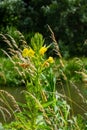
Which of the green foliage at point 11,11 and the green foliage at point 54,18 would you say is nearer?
the green foliage at point 54,18

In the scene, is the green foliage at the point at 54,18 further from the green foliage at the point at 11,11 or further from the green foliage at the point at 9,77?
the green foliage at the point at 9,77

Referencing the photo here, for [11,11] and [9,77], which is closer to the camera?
[9,77]

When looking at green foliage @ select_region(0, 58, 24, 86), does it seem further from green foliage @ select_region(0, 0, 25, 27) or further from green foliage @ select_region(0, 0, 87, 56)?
green foliage @ select_region(0, 0, 25, 27)

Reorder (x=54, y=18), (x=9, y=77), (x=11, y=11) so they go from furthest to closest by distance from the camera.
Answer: (x=11, y=11), (x=54, y=18), (x=9, y=77)

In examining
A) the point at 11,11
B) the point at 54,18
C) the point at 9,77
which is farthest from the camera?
the point at 11,11

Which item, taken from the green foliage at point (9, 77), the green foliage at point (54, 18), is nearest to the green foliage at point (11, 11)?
the green foliage at point (54, 18)

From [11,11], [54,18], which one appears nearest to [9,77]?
[54,18]

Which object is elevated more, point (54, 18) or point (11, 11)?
point (11, 11)

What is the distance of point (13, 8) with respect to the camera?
14945 millimetres

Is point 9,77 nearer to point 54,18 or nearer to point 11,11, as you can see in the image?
point 54,18

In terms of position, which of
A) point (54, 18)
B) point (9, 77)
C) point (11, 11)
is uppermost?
point (11, 11)

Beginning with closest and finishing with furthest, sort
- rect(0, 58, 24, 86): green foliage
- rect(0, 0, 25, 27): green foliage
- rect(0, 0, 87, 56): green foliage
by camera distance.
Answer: rect(0, 58, 24, 86): green foliage → rect(0, 0, 87, 56): green foliage → rect(0, 0, 25, 27): green foliage

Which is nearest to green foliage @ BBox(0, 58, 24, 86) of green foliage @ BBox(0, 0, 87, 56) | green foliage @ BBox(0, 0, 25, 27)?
green foliage @ BBox(0, 0, 87, 56)

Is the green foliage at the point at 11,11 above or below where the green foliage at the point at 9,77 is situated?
above
